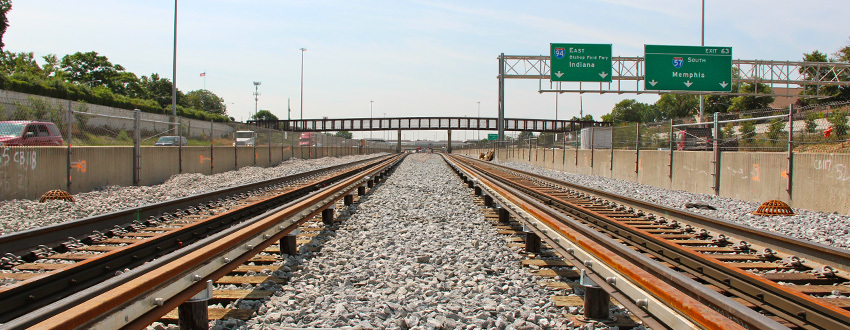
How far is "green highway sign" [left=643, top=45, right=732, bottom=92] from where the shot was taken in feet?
102

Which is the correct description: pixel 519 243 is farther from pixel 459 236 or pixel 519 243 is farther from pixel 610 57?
pixel 610 57

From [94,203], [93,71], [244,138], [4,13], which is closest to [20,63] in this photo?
[93,71]

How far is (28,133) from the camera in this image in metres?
15.5

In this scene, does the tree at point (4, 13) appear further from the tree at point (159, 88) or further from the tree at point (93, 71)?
the tree at point (159, 88)

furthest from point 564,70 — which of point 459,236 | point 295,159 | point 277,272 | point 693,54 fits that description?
point 277,272

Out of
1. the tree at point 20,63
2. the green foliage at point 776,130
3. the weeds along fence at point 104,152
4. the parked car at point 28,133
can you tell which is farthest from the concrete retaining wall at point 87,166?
the tree at point 20,63

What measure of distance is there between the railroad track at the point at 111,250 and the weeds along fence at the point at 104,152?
4584mm

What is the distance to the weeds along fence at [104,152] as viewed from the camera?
39.0ft

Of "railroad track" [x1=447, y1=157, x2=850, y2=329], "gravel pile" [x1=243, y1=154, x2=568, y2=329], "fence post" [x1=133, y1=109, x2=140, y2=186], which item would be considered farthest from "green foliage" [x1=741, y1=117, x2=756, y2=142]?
"fence post" [x1=133, y1=109, x2=140, y2=186]

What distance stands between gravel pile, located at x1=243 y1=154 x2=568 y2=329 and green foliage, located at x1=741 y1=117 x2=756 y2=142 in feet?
30.1

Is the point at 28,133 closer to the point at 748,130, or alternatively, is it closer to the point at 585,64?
the point at 748,130

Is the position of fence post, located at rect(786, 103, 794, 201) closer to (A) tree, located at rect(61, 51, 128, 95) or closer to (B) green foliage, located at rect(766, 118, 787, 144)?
(B) green foliage, located at rect(766, 118, 787, 144)

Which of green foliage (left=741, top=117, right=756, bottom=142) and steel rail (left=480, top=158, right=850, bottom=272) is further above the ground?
green foliage (left=741, top=117, right=756, bottom=142)

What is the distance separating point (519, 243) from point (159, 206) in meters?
5.51
